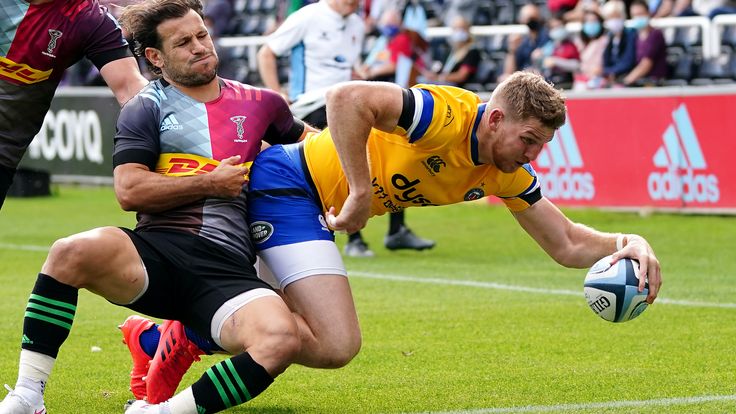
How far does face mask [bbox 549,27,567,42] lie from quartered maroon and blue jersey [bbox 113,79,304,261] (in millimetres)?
11264

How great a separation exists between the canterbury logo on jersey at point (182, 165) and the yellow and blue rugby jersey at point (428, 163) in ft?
1.81

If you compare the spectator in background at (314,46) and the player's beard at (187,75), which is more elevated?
the player's beard at (187,75)

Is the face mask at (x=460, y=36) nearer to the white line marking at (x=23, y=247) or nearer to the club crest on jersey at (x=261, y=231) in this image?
the white line marking at (x=23, y=247)

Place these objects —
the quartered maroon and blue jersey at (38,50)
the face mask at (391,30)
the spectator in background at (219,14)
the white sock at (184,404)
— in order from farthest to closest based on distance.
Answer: the spectator in background at (219,14), the face mask at (391,30), the quartered maroon and blue jersey at (38,50), the white sock at (184,404)

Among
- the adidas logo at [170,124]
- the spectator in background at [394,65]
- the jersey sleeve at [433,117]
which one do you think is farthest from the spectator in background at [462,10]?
the adidas logo at [170,124]

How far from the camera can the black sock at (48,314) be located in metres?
5.12

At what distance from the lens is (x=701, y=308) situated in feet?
28.4

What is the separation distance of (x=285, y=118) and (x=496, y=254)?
6212 mm

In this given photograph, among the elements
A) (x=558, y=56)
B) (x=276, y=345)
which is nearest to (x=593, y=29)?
(x=558, y=56)

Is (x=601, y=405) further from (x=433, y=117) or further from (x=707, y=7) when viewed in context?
(x=707, y=7)

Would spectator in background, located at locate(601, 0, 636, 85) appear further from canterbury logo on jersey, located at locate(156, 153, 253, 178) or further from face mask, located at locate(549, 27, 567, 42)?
canterbury logo on jersey, located at locate(156, 153, 253, 178)

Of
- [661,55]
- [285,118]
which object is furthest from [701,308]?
[661,55]

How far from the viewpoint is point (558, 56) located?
645 inches

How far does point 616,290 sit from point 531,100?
90cm
